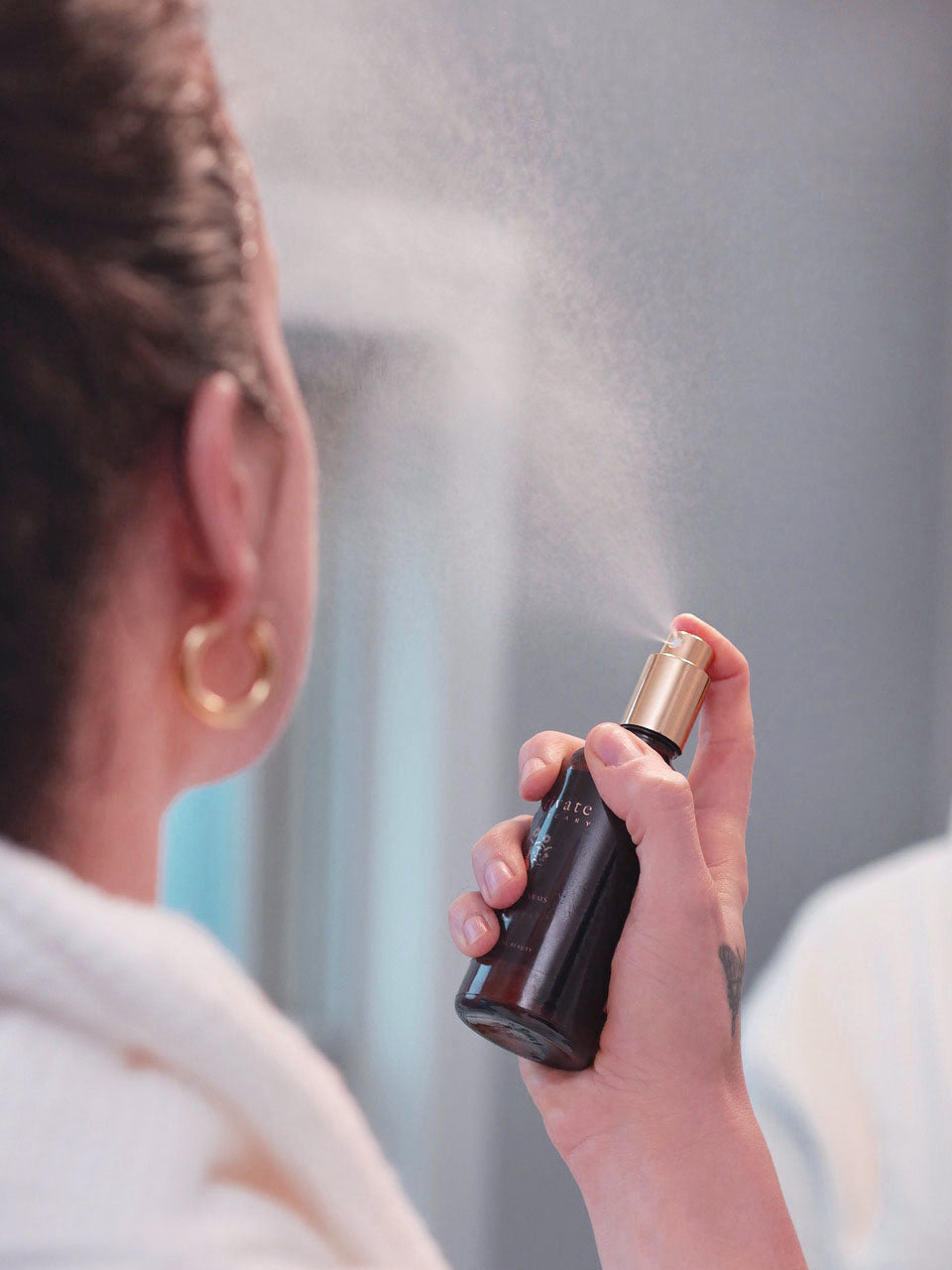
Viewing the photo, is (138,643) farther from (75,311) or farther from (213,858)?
(213,858)

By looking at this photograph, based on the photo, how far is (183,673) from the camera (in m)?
0.43

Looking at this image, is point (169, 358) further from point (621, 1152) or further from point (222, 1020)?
point (621, 1152)

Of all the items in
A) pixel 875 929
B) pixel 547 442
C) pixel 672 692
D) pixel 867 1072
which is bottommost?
pixel 867 1072

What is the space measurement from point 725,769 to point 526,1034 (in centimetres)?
19

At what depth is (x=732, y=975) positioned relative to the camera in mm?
647

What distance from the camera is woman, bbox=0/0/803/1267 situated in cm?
35

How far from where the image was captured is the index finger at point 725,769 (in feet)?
2.25

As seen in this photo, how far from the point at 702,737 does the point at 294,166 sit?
72 cm

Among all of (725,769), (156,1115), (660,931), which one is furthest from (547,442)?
(156,1115)

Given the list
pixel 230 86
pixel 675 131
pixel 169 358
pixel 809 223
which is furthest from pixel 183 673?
pixel 809 223

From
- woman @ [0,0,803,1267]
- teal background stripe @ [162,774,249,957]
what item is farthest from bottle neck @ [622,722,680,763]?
teal background stripe @ [162,774,249,957]

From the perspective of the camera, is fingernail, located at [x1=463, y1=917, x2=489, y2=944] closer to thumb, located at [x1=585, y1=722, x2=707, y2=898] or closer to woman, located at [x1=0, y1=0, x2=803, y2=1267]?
thumb, located at [x1=585, y1=722, x2=707, y2=898]

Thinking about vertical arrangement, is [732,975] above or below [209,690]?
below

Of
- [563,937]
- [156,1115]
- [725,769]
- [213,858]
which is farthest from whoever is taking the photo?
[213,858]
